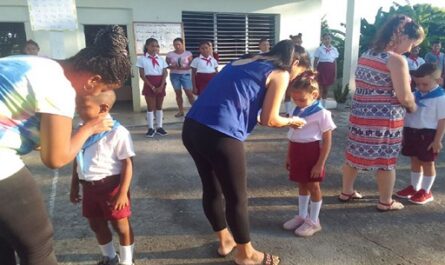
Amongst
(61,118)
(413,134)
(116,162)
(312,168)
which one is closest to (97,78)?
(61,118)

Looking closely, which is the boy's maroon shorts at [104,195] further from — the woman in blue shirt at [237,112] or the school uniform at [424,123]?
the school uniform at [424,123]

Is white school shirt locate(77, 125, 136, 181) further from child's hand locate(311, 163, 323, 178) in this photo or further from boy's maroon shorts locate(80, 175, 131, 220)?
child's hand locate(311, 163, 323, 178)

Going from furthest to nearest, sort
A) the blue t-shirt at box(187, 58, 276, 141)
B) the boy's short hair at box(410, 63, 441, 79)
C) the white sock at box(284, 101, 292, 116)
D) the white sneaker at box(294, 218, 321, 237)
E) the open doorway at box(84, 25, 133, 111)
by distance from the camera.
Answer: the open doorway at box(84, 25, 133, 111) < the white sock at box(284, 101, 292, 116) < the boy's short hair at box(410, 63, 441, 79) < the white sneaker at box(294, 218, 321, 237) < the blue t-shirt at box(187, 58, 276, 141)

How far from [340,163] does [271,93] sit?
9.86 ft

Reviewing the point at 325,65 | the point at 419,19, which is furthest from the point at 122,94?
the point at 419,19

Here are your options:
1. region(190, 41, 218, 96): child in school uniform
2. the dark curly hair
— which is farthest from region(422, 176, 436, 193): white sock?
region(190, 41, 218, 96): child in school uniform

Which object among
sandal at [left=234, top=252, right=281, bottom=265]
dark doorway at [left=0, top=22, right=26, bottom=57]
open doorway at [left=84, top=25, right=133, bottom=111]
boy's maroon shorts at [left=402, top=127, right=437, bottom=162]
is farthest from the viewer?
open doorway at [left=84, top=25, right=133, bottom=111]

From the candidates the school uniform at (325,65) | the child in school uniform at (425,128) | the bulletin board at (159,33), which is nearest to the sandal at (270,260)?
the child in school uniform at (425,128)

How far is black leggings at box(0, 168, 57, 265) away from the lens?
59.8 inches

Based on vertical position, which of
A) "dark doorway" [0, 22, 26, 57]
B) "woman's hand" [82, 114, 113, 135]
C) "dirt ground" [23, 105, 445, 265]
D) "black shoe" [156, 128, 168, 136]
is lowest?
"dirt ground" [23, 105, 445, 265]

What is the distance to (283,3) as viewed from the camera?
9719 millimetres

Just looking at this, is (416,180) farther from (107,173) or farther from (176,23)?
(176,23)

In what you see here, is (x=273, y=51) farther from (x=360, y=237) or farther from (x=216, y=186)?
(x=360, y=237)

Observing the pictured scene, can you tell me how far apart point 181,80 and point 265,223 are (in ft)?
17.1
